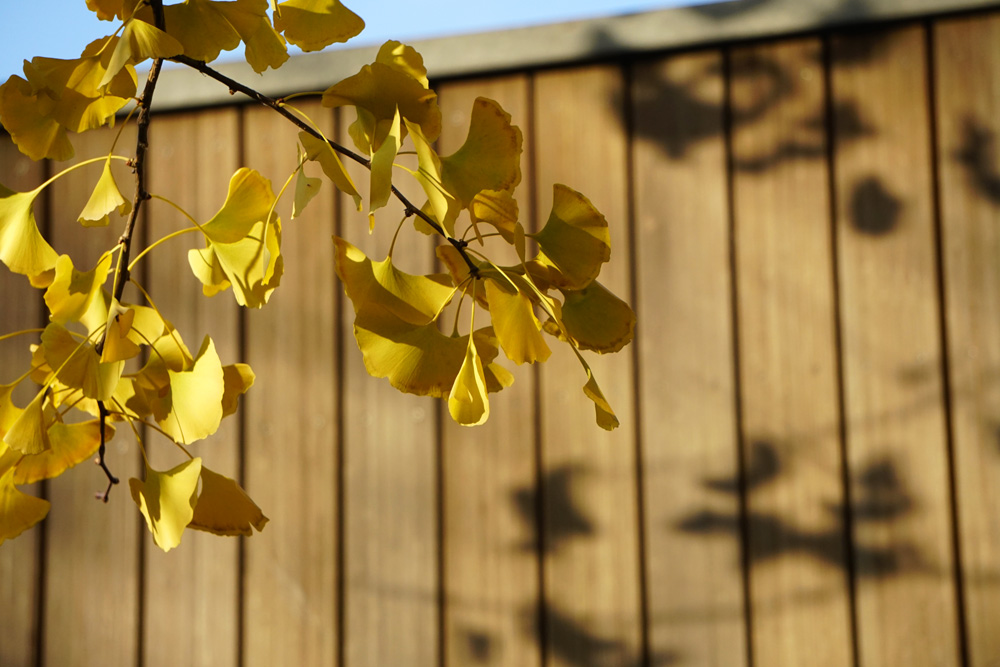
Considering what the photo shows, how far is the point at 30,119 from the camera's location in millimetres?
244

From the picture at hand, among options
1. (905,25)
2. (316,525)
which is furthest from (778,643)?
(905,25)

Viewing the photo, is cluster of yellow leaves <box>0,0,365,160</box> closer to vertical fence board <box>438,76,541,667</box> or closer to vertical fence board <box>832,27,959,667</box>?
vertical fence board <box>438,76,541,667</box>

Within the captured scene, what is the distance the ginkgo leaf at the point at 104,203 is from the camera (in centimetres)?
27

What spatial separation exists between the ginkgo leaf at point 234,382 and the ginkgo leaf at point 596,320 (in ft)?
0.41

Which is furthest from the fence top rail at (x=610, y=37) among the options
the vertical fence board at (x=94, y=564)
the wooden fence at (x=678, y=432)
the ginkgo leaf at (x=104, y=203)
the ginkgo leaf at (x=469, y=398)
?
the ginkgo leaf at (x=469, y=398)

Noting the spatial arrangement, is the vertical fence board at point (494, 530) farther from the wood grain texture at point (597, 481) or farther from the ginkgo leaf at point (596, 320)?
the ginkgo leaf at point (596, 320)

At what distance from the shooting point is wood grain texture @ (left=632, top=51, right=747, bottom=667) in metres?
0.82

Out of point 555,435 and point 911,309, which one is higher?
point 911,309

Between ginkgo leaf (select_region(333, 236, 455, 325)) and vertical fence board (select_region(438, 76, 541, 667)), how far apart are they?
0.60 m

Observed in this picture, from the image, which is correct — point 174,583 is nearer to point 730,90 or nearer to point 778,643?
point 778,643

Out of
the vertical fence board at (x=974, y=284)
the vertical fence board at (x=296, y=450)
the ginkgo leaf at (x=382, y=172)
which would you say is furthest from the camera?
the vertical fence board at (x=296, y=450)

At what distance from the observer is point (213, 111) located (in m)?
0.94

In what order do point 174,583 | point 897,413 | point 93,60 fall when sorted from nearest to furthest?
point 93,60
point 897,413
point 174,583

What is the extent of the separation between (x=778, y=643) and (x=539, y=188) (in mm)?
578
